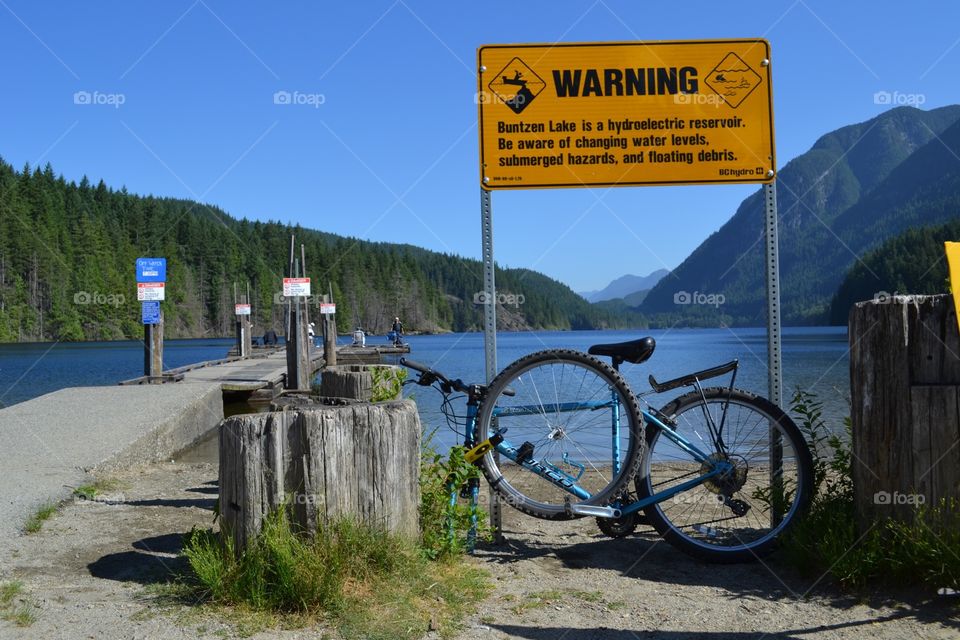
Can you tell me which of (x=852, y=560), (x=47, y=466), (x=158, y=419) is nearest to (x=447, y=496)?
(x=852, y=560)

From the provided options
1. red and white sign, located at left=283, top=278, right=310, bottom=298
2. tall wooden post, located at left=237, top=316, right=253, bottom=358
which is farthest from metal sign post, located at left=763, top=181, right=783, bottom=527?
tall wooden post, located at left=237, top=316, right=253, bottom=358

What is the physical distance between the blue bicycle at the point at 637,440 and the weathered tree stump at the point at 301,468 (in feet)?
3.10

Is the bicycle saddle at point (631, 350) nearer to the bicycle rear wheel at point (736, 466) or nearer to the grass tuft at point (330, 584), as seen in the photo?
the bicycle rear wheel at point (736, 466)

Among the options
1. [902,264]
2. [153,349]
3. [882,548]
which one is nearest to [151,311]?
[153,349]

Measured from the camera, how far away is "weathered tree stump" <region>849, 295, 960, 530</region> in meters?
4.01

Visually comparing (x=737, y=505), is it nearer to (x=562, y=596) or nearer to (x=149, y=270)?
(x=562, y=596)

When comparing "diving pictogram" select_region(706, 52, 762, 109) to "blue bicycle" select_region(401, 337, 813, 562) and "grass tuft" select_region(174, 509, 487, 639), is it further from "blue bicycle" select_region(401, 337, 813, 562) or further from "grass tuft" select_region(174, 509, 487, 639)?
"grass tuft" select_region(174, 509, 487, 639)

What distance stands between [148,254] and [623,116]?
5909 inches

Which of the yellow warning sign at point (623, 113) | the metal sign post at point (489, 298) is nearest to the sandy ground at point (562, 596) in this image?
the metal sign post at point (489, 298)

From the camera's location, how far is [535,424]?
201 inches

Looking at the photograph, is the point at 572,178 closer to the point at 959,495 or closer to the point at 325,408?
the point at 325,408

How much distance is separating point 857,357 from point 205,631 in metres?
3.56

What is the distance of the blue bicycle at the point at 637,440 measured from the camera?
4.77 metres

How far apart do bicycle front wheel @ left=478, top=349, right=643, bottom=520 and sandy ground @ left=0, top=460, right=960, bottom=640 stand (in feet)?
1.36
